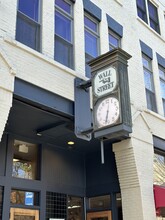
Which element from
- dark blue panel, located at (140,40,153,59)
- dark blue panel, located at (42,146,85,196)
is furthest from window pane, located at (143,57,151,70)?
dark blue panel, located at (42,146,85,196)

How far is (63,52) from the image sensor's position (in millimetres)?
9297

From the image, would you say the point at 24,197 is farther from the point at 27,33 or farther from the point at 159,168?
the point at 159,168

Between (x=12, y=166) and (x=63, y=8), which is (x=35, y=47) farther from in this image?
(x=12, y=166)

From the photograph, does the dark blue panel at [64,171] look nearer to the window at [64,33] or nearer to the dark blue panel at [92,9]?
the window at [64,33]

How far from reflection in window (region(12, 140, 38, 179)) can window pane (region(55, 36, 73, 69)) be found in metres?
2.65

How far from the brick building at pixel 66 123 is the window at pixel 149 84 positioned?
0.04m

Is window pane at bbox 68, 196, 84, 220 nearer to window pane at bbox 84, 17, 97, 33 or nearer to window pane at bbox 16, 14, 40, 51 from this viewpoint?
window pane at bbox 16, 14, 40, 51

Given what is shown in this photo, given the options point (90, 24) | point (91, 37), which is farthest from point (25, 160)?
point (90, 24)

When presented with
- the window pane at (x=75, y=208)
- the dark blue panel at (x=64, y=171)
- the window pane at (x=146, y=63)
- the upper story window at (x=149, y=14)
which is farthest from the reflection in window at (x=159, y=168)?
the upper story window at (x=149, y=14)

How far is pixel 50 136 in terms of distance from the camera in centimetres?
1002

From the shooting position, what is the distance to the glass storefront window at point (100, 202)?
10.9m

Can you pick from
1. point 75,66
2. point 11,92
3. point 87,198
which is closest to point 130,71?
point 75,66

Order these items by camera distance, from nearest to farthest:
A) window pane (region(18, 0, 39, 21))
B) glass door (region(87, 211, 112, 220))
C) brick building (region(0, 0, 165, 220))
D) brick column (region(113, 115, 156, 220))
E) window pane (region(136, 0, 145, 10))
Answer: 1. brick building (region(0, 0, 165, 220))
2. window pane (region(18, 0, 39, 21))
3. brick column (region(113, 115, 156, 220))
4. glass door (region(87, 211, 112, 220))
5. window pane (region(136, 0, 145, 10))

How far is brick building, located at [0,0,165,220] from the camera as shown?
7.92m
